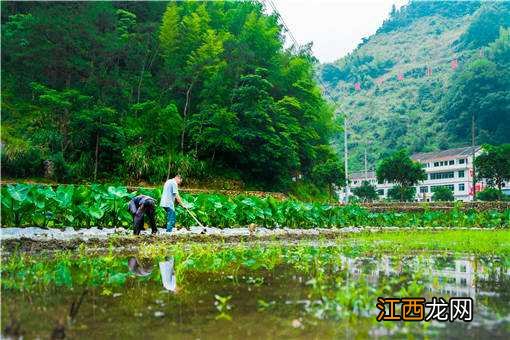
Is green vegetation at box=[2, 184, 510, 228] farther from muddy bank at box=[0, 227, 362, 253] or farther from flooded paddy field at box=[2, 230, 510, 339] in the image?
flooded paddy field at box=[2, 230, 510, 339]

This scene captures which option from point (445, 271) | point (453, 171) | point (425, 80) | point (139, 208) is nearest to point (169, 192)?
point (139, 208)

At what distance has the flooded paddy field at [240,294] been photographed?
2785mm

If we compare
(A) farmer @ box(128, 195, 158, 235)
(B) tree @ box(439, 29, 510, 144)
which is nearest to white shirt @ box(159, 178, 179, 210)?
(A) farmer @ box(128, 195, 158, 235)

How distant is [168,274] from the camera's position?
512cm

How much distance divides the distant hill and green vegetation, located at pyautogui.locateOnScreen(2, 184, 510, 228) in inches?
1902

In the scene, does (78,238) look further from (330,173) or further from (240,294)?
(330,173)

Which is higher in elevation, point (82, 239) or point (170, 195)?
point (170, 195)

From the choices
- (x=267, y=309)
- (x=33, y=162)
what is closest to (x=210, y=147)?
(x=33, y=162)

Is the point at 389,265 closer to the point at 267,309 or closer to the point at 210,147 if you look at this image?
the point at 267,309

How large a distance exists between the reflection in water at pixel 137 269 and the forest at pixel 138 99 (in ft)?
50.8

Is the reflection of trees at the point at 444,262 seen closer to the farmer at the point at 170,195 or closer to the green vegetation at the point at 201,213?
the farmer at the point at 170,195

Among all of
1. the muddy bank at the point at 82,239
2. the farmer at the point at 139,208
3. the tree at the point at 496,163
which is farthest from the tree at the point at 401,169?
the farmer at the point at 139,208

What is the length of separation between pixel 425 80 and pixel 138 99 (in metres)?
88.9

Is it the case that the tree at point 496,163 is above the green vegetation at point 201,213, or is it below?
above
